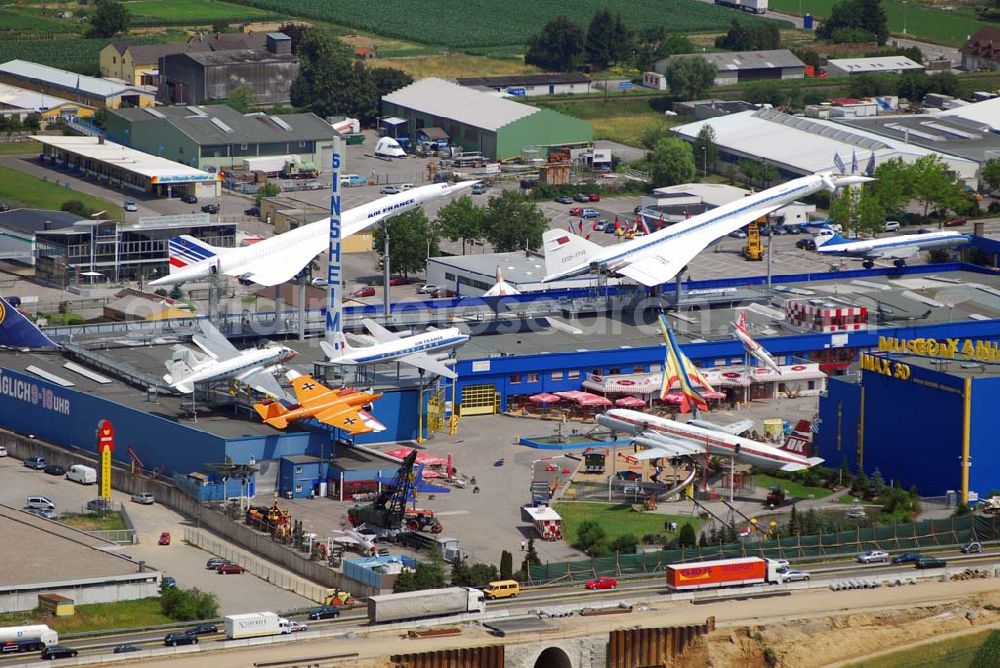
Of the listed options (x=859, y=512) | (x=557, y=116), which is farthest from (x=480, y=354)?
(x=557, y=116)

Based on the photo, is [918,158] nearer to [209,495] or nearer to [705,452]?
[705,452]

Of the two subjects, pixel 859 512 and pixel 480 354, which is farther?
pixel 480 354

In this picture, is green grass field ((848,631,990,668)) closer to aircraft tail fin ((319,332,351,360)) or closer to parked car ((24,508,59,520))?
aircraft tail fin ((319,332,351,360))

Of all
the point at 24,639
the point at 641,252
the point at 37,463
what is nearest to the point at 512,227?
the point at 641,252

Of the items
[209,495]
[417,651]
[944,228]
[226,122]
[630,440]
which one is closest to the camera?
[417,651]

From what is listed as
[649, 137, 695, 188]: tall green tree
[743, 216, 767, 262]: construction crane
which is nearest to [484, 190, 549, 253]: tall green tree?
[743, 216, 767, 262]: construction crane

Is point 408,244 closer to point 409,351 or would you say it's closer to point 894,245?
point 894,245

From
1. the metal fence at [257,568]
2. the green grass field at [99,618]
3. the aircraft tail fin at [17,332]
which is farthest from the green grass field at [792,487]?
the aircraft tail fin at [17,332]

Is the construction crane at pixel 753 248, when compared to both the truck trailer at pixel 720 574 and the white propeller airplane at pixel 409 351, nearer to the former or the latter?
the white propeller airplane at pixel 409 351
